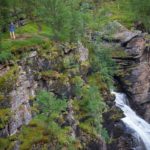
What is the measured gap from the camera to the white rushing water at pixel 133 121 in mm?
61844

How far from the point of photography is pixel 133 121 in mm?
64812

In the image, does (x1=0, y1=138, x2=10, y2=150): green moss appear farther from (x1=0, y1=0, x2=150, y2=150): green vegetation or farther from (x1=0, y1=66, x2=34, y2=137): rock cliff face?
(x1=0, y1=66, x2=34, y2=137): rock cliff face

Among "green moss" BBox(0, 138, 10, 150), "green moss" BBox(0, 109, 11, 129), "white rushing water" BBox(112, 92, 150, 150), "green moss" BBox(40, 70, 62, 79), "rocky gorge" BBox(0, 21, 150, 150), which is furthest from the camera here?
"white rushing water" BBox(112, 92, 150, 150)

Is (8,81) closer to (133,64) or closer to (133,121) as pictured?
(133,121)

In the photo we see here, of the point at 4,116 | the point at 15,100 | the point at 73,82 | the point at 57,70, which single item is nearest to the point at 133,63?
the point at 73,82

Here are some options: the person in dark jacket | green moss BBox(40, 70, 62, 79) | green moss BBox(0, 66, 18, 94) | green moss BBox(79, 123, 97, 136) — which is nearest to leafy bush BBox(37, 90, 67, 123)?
green moss BBox(0, 66, 18, 94)

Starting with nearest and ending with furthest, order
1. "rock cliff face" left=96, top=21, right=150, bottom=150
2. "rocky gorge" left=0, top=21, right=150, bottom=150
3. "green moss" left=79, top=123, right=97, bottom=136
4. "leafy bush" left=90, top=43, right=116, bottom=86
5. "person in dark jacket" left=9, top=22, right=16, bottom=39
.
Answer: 1. "rocky gorge" left=0, top=21, right=150, bottom=150
2. "green moss" left=79, top=123, right=97, bottom=136
3. "person in dark jacket" left=9, top=22, right=16, bottom=39
4. "leafy bush" left=90, top=43, right=116, bottom=86
5. "rock cliff face" left=96, top=21, right=150, bottom=150

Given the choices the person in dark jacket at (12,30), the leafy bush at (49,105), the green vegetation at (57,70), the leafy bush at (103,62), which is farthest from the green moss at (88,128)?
the person in dark jacket at (12,30)

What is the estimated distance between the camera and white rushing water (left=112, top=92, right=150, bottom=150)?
203ft

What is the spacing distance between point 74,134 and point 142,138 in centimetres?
1439

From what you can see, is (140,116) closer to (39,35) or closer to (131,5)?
(39,35)

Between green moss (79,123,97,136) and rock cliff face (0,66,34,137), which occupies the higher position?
rock cliff face (0,66,34,137)

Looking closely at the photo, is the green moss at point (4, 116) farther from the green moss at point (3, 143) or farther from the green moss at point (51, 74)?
the green moss at point (51, 74)

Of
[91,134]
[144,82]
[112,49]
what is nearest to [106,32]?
[112,49]
